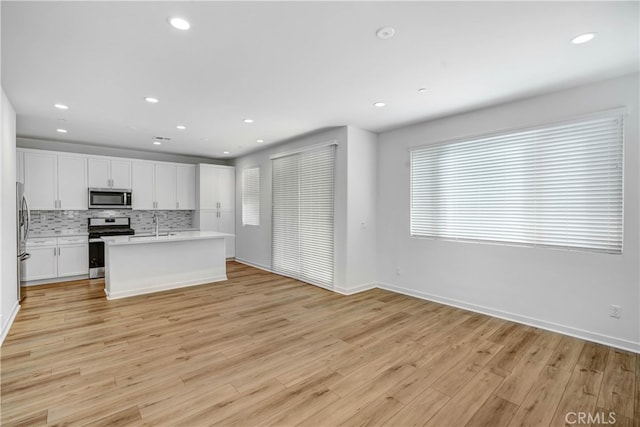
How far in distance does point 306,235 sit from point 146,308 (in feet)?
8.87

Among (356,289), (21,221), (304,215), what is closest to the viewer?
(21,221)

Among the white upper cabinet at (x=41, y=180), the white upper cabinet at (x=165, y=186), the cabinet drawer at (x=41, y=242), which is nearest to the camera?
the cabinet drawer at (x=41, y=242)

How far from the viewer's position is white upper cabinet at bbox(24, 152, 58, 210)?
5355 mm

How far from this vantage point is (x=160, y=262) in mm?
5043

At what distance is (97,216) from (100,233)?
556mm

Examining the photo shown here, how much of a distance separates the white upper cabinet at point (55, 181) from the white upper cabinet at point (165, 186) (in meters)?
1.33

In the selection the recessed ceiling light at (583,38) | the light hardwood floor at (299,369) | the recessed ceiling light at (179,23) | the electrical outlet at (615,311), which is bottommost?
the light hardwood floor at (299,369)

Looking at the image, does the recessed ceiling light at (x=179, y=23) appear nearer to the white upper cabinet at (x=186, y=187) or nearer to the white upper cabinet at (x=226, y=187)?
the white upper cabinet at (x=186, y=187)

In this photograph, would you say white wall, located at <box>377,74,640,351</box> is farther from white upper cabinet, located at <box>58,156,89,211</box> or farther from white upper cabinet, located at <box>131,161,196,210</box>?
white upper cabinet, located at <box>58,156,89,211</box>

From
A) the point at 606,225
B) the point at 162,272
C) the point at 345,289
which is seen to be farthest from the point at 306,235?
the point at 606,225

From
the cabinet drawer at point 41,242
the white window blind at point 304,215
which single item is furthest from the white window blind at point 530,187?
the cabinet drawer at point 41,242

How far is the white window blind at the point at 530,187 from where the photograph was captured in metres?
3.07

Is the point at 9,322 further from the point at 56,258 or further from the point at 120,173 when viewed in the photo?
the point at 120,173

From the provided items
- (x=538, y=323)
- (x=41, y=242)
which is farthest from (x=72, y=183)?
(x=538, y=323)
